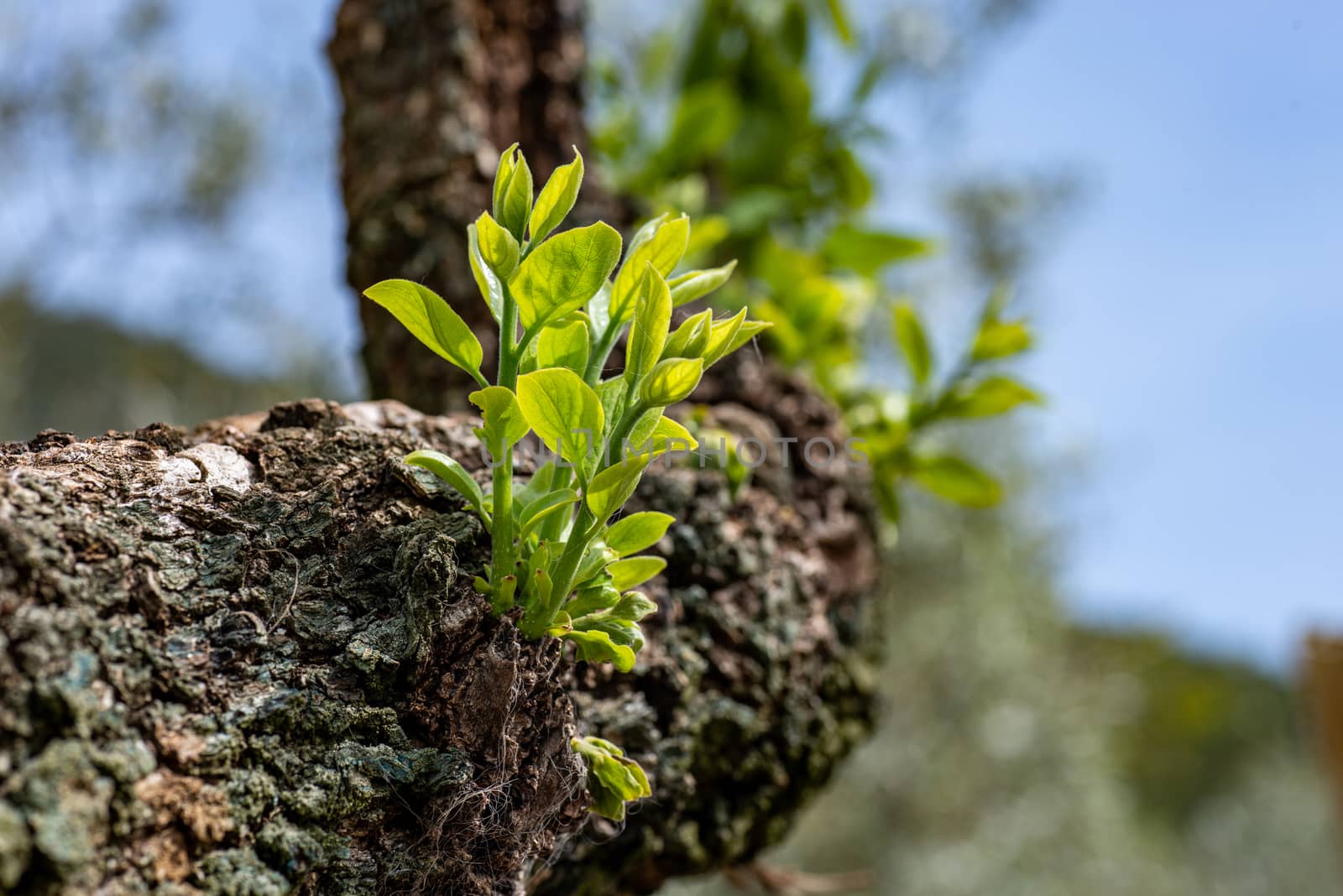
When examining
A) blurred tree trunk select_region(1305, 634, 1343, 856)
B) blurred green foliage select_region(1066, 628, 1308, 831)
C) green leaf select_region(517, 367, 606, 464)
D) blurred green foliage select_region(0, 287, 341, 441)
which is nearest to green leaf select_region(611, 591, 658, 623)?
green leaf select_region(517, 367, 606, 464)

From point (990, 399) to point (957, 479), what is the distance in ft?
0.29

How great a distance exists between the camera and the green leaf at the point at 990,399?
96cm

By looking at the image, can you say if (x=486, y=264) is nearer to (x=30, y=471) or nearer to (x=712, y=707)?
(x=30, y=471)

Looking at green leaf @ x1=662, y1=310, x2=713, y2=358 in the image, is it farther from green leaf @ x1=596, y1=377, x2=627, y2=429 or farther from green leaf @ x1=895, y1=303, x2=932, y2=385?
green leaf @ x1=895, y1=303, x2=932, y2=385

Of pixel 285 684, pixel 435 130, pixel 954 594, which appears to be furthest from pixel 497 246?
pixel 954 594

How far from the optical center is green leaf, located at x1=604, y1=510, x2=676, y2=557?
0.54m

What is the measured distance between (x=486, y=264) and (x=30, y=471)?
0.79 ft

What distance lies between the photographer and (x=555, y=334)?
0.54 metres

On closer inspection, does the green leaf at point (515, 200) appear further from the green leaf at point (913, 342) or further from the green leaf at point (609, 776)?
the green leaf at point (913, 342)

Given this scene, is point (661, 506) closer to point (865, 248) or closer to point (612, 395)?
point (612, 395)

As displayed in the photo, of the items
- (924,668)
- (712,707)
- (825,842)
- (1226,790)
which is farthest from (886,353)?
(1226,790)

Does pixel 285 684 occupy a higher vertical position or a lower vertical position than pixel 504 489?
lower

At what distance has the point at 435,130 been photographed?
1.03 metres

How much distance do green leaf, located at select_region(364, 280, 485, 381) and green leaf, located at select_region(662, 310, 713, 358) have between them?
0.10 metres
